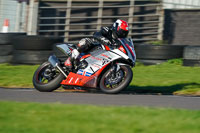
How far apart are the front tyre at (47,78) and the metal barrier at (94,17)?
33.2ft

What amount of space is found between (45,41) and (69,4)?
23.0 feet

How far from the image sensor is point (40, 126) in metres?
4.64

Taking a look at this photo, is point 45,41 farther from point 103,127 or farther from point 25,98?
point 103,127

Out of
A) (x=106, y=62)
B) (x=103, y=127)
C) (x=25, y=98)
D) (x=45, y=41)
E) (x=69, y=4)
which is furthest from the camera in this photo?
(x=69, y=4)

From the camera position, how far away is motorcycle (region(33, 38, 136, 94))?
752 cm

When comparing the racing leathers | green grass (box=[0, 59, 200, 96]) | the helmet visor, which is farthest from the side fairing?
green grass (box=[0, 59, 200, 96])

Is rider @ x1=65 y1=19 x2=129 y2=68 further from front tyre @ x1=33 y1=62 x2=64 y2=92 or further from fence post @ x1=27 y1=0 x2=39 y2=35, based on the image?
fence post @ x1=27 y1=0 x2=39 y2=35

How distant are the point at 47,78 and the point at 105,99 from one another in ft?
4.95

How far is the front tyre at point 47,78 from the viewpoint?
7.79m

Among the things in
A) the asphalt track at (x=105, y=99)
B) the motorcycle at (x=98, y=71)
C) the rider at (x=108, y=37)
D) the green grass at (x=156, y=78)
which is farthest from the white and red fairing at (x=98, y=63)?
the green grass at (x=156, y=78)

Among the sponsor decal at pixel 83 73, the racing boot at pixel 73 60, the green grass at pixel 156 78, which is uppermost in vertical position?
the racing boot at pixel 73 60

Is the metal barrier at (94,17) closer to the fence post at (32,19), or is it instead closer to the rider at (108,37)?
the fence post at (32,19)

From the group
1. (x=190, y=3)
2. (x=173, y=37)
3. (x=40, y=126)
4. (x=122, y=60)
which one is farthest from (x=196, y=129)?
(x=190, y=3)

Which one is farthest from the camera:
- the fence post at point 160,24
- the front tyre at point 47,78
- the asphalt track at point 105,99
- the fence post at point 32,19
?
the fence post at point 160,24
